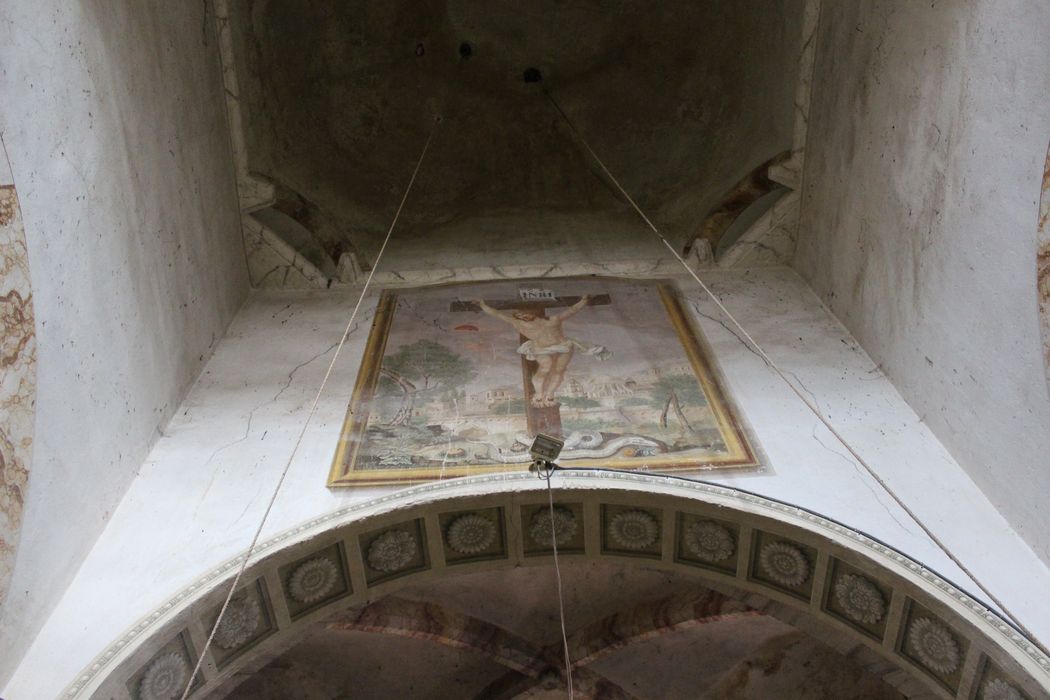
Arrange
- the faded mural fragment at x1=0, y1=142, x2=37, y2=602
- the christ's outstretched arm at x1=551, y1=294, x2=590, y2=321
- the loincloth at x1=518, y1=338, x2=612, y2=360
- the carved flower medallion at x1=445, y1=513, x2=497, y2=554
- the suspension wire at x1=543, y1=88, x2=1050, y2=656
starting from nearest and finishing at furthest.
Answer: the faded mural fragment at x1=0, y1=142, x2=37, y2=602 < the suspension wire at x1=543, y1=88, x2=1050, y2=656 < the carved flower medallion at x1=445, y1=513, x2=497, y2=554 < the loincloth at x1=518, y1=338, x2=612, y2=360 < the christ's outstretched arm at x1=551, y1=294, x2=590, y2=321

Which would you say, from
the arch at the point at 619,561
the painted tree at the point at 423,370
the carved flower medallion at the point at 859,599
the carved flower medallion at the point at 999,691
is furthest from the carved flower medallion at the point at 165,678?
the carved flower medallion at the point at 999,691

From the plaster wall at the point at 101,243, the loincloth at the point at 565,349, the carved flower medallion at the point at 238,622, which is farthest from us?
the loincloth at the point at 565,349

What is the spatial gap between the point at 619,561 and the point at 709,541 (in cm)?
50

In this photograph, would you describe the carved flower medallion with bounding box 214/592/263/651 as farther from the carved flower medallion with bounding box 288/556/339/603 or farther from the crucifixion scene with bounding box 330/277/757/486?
the crucifixion scene with bounding box 330/277/757/486

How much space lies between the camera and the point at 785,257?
7.77 metres

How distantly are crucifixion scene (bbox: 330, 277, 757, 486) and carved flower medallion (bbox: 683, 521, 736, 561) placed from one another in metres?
0.30

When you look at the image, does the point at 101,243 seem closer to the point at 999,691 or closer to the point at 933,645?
the point at 933,645

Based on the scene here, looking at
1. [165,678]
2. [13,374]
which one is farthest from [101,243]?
[165,678]

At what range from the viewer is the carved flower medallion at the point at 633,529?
19.0 feet

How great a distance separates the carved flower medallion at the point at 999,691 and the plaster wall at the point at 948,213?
0.57 meters

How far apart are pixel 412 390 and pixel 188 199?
5.48 ft

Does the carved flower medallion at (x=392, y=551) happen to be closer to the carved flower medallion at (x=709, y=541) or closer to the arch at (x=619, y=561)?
the arch at (x=619, y=561)

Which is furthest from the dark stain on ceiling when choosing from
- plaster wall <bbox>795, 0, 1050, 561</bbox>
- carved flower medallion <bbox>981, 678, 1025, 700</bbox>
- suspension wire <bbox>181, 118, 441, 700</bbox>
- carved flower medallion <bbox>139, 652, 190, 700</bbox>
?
carved flower medallion <bbox>981, 678, 1025, 700</bbox>

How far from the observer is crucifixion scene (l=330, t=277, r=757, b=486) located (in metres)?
5.84
